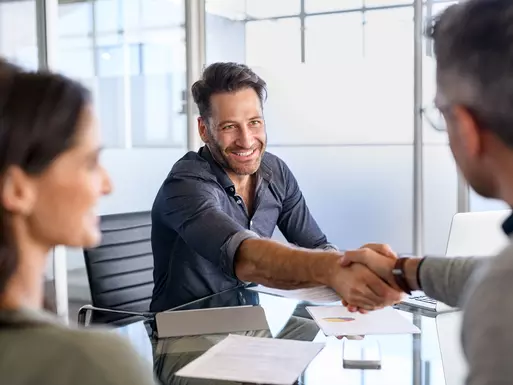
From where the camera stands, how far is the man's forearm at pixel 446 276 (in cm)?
135

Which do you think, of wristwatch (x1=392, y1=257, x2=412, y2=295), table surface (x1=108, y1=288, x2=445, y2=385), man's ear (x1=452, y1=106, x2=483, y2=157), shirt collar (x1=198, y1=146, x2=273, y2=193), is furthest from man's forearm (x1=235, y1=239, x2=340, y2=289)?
man's ear (x1=452, y1=106, x2=483, y2=157)

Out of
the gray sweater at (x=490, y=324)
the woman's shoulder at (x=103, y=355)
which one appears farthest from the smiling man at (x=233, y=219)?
the woman's shoulder at (x=103, y=355)

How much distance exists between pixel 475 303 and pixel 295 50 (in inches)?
143

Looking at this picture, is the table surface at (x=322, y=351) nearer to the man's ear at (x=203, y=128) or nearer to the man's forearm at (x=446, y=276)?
the man's forearm at (x=446, y=276)

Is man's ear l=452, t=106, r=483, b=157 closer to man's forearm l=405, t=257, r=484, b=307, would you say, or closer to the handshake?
man's forearm l=405, t=257, r=484, b=307

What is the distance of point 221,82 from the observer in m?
2.33

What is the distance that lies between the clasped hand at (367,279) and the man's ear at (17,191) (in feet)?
3.67

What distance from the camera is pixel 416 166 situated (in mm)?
3793

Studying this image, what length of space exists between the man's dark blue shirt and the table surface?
19 cm

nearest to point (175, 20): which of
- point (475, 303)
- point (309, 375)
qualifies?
point (309, 375)

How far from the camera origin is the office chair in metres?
2.23

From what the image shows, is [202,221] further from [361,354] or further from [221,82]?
[361,354]

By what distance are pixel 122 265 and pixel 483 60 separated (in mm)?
1746

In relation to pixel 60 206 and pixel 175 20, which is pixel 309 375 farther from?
pixel 175 20
